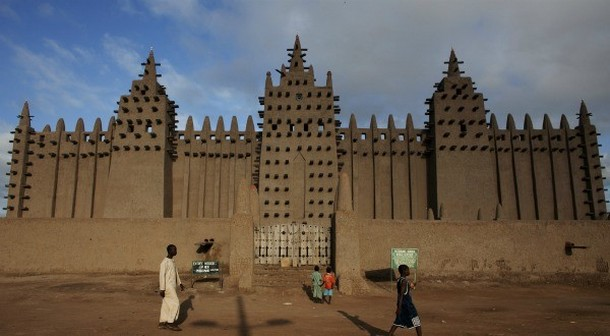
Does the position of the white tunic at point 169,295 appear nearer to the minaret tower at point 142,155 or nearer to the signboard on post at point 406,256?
the signboard on post at point 406,256

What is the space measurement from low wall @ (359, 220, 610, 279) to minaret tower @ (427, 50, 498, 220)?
8015 mm

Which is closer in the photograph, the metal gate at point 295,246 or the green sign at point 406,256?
the green sign at point 406,256

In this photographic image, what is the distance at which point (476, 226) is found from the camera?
1886 cm

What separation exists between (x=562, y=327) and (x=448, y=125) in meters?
18.7

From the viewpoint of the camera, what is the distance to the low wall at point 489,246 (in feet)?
61.0

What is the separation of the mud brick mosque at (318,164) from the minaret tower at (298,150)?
0.18 feet

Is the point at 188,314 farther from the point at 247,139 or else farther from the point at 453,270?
the point at 247,139

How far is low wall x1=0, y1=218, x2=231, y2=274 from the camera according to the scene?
19.1 metres

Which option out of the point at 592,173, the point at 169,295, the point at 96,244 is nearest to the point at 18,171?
the point at 96,244

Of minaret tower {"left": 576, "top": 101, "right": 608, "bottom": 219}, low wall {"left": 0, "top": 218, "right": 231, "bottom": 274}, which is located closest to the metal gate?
low wall {"left": 0, "top": 218, "right": 231, "bottom": 274}

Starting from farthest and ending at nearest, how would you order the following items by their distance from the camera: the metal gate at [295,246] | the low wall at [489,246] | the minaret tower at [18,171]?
1. the minaret tower at [18,171]
2. the low wall at [489,246]
3. the metal gate at [295,246]

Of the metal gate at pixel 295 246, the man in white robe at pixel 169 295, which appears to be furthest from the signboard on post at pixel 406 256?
the man in white robe at pixel 169 295

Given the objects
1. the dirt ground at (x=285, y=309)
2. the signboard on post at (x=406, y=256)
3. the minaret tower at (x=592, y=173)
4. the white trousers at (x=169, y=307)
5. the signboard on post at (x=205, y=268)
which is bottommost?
the dirt ground at (x=285, y=309)

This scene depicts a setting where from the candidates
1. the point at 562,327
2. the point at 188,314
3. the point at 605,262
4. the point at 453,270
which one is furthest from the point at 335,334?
→ the point at 605,262
